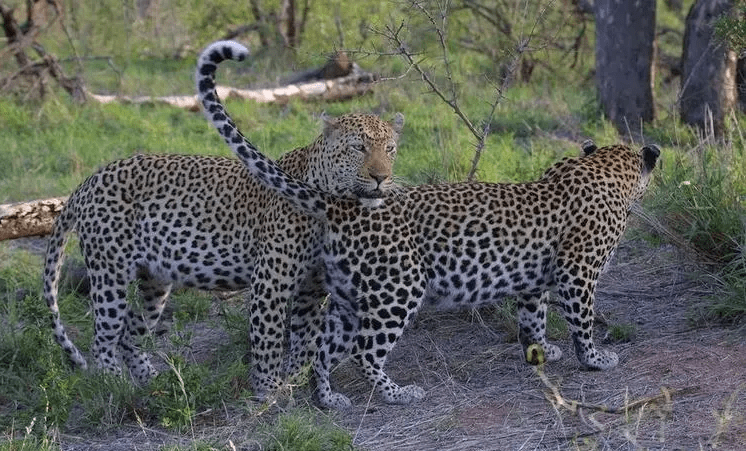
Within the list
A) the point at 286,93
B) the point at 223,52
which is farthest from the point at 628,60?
Answer: the point at 223,52

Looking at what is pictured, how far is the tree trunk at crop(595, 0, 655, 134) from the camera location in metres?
12.8

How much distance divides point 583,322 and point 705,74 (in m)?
6.23

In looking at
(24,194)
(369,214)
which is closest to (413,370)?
(369,214)

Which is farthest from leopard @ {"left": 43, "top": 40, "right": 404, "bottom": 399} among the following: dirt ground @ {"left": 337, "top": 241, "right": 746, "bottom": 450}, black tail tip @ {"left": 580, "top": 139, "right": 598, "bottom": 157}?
black tail tip @ {"left": 580, "top": 139, "right": 598, "bottom": 157}

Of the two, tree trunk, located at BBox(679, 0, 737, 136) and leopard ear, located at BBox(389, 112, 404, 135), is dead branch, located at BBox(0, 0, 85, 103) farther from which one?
leopard ear, located at BBox(389, 112, 404, 135)

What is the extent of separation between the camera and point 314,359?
6.73 m

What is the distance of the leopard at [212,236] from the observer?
6.55m

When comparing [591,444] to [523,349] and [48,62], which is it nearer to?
[523,349]

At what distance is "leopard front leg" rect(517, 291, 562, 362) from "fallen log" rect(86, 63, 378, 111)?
725 cm

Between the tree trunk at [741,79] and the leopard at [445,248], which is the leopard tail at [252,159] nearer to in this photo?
the leopard at [445,248]

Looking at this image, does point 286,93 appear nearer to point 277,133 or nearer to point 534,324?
point 277,133

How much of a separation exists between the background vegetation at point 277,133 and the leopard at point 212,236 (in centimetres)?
26

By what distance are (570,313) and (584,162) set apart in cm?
87

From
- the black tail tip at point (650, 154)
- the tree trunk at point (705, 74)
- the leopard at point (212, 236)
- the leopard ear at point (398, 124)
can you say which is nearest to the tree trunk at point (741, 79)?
the tree trunk at point (705, 74)
